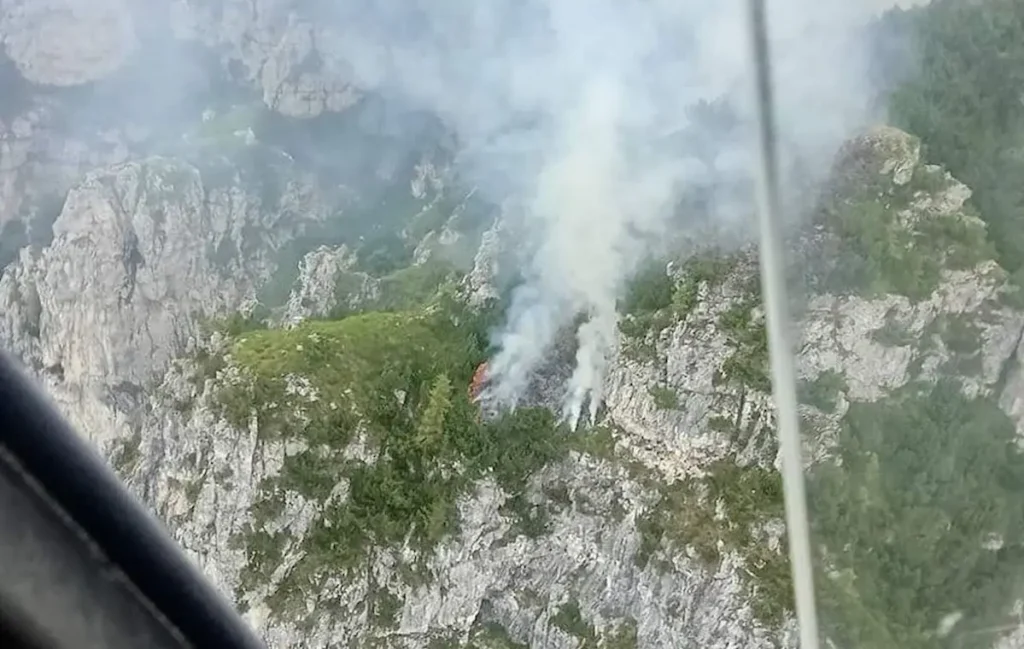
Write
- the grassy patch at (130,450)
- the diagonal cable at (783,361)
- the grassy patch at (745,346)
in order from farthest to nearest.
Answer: the grassy patch at (130,450), the grassy patch at (745,346), the diagonal cable at (783,361)

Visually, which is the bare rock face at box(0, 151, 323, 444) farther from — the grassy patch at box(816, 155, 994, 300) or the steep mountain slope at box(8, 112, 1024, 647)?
the grassy patch at box(816, 155, 994, 300)

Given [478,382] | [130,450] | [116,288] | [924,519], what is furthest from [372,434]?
[924,519]

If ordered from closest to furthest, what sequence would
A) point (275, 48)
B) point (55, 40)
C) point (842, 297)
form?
1. point (842, 297)
2. point (55, 40)
3. point (275, 48)

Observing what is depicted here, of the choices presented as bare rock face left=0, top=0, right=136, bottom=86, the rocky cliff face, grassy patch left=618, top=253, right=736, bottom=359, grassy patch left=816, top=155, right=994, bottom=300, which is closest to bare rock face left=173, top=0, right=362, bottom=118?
bare rock face left=0, top=0, right=136, bottom=86

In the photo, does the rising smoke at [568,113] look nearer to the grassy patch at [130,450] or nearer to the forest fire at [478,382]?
the forest fire at [478,382]

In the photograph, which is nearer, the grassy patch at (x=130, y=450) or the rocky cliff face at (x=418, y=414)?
the rocky cliff face at (x=418, y=414)

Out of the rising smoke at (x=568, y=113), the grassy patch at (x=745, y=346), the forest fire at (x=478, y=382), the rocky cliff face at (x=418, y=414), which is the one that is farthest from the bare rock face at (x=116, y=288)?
the grassy patch at (x=745, y=346)

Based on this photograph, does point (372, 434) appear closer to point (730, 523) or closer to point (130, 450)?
point (130, 450)
